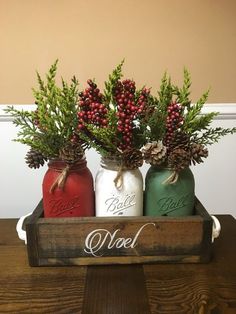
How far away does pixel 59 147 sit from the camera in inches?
26.5

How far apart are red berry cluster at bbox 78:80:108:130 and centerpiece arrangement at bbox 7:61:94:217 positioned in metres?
0.02

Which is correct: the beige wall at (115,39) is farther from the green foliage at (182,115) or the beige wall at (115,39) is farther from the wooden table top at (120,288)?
the wooden table top at (120,288)

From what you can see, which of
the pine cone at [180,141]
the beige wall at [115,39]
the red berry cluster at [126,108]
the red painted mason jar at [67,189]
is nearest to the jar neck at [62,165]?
the red painted mason jar at [67,189]

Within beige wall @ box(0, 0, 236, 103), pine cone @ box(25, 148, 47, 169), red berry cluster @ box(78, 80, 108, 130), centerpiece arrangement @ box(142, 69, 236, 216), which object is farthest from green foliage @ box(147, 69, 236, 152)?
beige wall @ box(0, 0, 236, 103)

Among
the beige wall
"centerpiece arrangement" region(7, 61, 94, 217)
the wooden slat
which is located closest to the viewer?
the wooden slat

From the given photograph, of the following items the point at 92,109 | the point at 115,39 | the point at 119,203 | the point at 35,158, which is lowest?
the point at 119,203

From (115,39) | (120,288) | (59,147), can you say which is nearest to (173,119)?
(59,147)

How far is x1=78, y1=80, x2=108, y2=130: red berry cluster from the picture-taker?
0.64m

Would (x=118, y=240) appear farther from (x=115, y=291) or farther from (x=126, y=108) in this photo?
(x=126, y=108)

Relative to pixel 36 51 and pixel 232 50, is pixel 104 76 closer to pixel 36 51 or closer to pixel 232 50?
pixel 36 51

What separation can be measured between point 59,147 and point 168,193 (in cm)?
26

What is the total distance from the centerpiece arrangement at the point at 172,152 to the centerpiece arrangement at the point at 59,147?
0.48ft

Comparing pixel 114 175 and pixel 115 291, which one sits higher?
pixel 114 175

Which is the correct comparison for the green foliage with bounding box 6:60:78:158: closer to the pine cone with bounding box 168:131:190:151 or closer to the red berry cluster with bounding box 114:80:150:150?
the red berry cluster with bounding box 114:80:150:150
